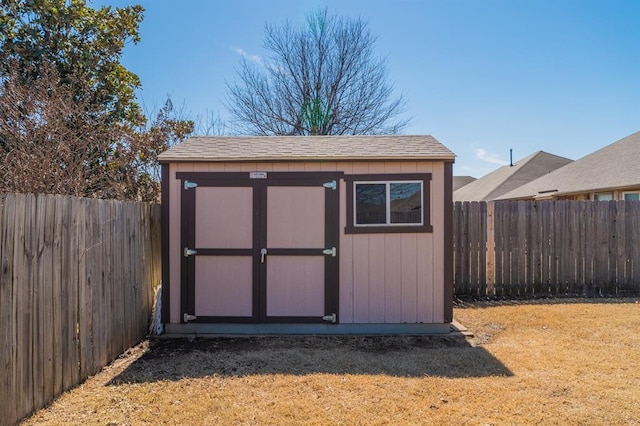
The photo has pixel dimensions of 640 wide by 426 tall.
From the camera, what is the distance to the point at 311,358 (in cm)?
439

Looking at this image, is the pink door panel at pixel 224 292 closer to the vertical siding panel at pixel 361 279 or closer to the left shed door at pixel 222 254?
the left shed door at pixel 222 254

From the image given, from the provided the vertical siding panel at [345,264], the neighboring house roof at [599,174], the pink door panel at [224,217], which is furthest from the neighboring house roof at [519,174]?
the pink door panel at [224,217]

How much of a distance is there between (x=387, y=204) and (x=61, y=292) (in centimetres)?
388

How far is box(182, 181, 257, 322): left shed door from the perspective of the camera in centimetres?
532

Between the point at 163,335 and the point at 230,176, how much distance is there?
2376 millimetres

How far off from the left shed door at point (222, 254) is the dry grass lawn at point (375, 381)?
49 cm

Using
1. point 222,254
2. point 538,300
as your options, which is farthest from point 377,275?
point 538,300

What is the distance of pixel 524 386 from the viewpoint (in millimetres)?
3586

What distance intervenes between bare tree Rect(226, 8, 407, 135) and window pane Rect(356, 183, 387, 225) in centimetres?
1106

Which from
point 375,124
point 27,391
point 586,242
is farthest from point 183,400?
point 375,124

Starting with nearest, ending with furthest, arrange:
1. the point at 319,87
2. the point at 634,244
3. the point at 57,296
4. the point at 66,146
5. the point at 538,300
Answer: the point at 57,296 → the point at 66,146 → the point at 538,300 → the point at 634,244 → the point at 319,87

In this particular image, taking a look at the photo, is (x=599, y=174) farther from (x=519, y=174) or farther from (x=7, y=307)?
(x=7, y=307)

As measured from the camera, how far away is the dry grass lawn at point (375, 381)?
306 cm

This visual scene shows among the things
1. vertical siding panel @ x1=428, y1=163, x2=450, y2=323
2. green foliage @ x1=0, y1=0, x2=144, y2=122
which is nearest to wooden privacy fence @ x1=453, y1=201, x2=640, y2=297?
vertical siding panel @ x1=428, y1=163, x2=450, y2=323
